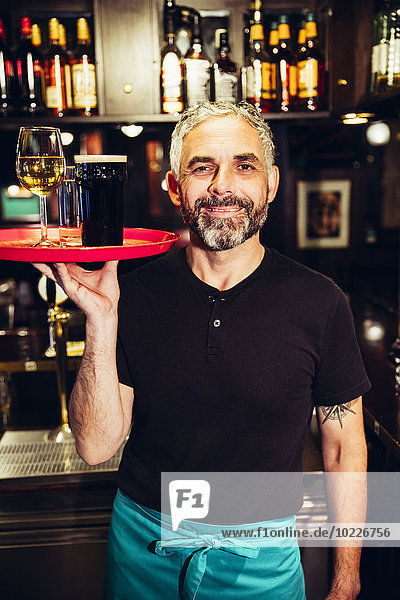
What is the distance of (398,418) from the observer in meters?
1.57

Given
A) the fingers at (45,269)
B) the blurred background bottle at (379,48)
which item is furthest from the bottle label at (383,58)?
the fingers at (45,269)

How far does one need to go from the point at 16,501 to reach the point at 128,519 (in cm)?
59

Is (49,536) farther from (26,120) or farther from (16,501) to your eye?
(26,120)

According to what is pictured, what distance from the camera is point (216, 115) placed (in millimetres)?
1404

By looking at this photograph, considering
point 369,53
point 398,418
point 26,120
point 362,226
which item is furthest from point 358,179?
point 398,418

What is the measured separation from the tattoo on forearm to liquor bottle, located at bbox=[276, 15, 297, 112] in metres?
1.32

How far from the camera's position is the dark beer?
1137 millimetres

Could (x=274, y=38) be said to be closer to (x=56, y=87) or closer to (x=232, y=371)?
(x=56, y=87)

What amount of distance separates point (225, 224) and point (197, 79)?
3.71 ft

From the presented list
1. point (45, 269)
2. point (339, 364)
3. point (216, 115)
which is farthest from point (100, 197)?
point (339, 364)

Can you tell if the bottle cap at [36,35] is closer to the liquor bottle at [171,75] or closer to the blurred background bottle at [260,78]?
the liquor bottle at [171,75]

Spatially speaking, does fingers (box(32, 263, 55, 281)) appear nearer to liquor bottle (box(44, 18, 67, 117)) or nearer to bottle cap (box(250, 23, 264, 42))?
liquor bottle (box(44, 18, 67, 117))

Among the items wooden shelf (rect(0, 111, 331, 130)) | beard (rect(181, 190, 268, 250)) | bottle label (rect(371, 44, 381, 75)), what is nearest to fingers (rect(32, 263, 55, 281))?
beard (rect(181, 190, 268, 250))
